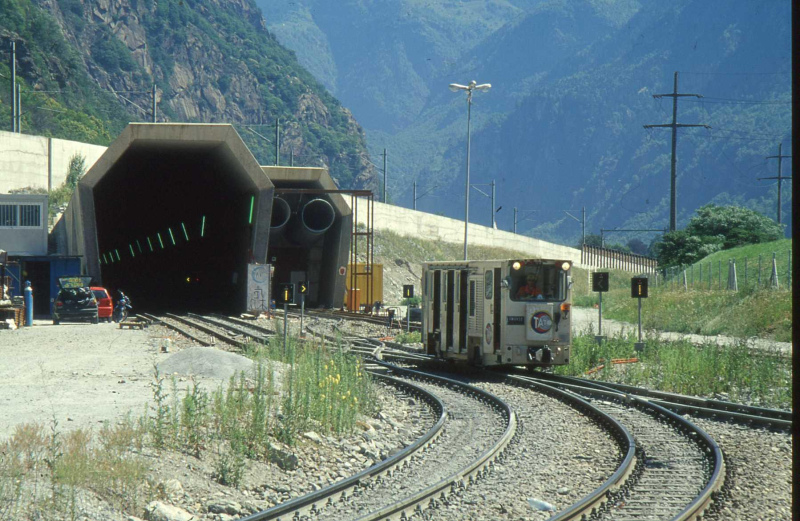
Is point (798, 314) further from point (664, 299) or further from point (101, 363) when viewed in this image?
point (664, 299)

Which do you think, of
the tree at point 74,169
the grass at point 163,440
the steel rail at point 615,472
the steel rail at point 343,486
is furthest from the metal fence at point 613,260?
the steel rail at point 343,486

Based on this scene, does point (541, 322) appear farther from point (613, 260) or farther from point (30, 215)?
point (613, 260)

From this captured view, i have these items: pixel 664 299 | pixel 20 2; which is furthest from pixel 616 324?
pixel 20 2

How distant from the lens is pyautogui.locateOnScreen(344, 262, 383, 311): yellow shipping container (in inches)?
1997

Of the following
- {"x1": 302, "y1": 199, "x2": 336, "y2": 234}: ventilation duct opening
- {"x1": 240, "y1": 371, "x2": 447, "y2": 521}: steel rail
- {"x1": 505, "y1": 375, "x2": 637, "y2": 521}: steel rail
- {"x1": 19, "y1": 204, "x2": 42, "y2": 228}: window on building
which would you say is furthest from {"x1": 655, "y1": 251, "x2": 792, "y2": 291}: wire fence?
{"x1": 19, "y1": 204, "x2": 42, "y2": 228}: window on building

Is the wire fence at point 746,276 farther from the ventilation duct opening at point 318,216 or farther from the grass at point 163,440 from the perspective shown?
the grass at point 163,440

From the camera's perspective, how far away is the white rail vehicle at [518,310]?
20500mm

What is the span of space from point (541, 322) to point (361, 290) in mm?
32860

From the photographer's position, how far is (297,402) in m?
13.6

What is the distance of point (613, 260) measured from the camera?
112 m

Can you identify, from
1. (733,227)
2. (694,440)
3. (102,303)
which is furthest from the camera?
(733,227)

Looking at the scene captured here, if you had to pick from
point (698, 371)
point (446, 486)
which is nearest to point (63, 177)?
point (698, 371)

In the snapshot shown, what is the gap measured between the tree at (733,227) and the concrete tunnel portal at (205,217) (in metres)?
42.3

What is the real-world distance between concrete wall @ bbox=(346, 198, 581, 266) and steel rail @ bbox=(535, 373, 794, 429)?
60840 millimetres
